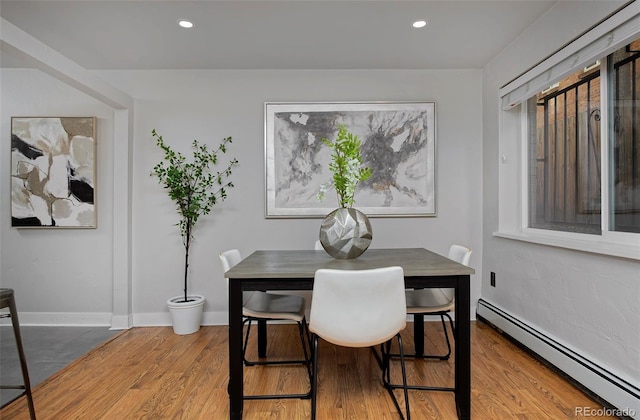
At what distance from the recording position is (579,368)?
1886 millimetres

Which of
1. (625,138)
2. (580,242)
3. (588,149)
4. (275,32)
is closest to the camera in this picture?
(625,138)

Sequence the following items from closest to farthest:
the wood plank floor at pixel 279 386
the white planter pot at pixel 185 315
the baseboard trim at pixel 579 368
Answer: the baseboard trim at pixel 579 368, the wood plank floor at pixel 279 386, the white planter pot at pixel 185 315

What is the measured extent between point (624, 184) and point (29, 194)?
4641 millimetres

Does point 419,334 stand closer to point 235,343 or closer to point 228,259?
point 235,343

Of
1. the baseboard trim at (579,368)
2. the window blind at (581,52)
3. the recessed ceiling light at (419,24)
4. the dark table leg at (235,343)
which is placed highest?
the recessed ceiling light at (419,24)

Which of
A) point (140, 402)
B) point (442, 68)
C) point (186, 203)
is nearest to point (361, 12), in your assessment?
point (442, 68)

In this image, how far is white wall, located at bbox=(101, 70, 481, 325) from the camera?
10.2 ft

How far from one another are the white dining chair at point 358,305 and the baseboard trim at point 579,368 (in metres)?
1.08

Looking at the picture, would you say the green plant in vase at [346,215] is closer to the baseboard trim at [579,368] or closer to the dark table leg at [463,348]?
the dark table leg at [463,348]

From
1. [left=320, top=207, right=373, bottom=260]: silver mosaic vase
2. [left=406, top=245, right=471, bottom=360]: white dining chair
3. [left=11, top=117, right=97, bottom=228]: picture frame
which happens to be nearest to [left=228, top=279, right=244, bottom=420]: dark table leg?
[left=320, top=207, right=373, bottom=260]: silver mosaic vase

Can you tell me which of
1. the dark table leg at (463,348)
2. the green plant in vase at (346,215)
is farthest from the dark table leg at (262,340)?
the dark table leg at (463,348)

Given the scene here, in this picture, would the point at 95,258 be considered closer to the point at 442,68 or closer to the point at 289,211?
the point at 289,211

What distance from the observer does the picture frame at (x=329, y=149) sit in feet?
10.1

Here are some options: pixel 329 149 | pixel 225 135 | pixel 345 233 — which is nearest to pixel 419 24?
pixel 329 149
